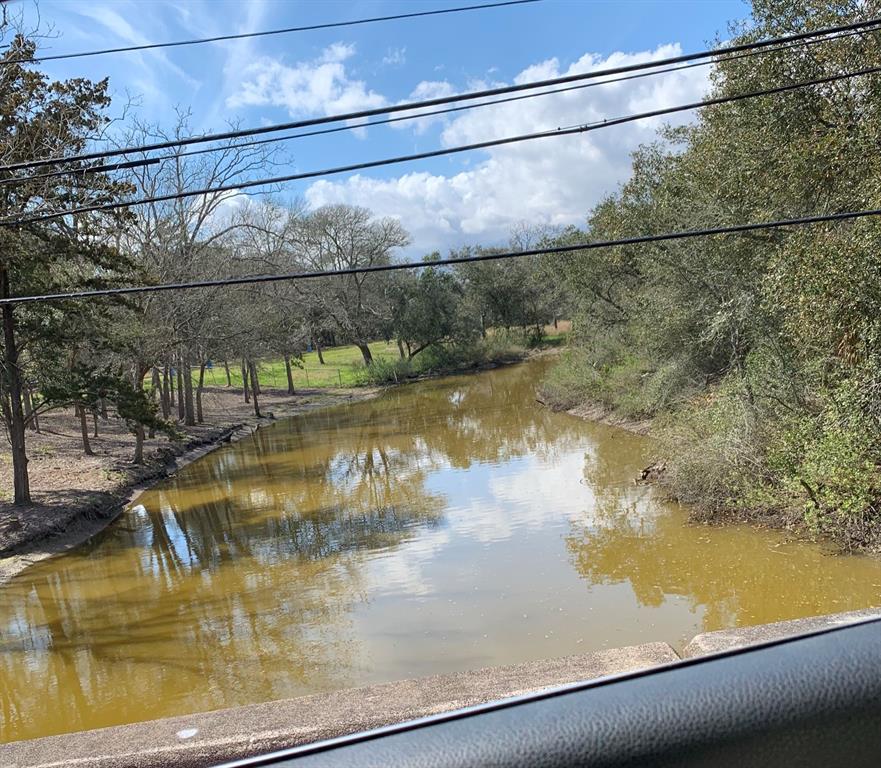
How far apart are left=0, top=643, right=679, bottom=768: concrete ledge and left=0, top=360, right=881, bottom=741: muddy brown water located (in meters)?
3.96

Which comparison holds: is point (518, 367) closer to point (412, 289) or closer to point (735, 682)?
point (412, 289)

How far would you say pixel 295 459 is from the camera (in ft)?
73.6

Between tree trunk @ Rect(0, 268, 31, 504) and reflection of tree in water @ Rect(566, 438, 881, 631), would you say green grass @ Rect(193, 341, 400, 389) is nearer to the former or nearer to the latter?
A: tree trunk @ Rect(0, 268, 31, 504)

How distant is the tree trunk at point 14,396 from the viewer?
13.6 meters

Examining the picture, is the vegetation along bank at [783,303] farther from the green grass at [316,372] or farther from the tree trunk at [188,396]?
the green grass at [316,372]

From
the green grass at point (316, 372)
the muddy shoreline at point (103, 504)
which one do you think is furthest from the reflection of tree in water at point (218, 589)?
the green grass at point (316, 372)

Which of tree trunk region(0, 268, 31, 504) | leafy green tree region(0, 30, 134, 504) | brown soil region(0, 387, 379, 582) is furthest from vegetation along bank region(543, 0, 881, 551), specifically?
tree trunk region(0, 268, 31, 504)

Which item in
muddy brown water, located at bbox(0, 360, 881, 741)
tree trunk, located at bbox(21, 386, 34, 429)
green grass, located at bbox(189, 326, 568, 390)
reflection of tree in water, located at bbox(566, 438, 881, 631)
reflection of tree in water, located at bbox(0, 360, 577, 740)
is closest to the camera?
reflection of tree in water, located at bbox(0, 360, 577, 740)

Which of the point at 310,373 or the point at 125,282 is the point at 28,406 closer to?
the point at 125,282

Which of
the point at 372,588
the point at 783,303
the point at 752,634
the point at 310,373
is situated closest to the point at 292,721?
the point at 752,634

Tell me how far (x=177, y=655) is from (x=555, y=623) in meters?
4.55

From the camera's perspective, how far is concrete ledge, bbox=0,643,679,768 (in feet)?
10.4

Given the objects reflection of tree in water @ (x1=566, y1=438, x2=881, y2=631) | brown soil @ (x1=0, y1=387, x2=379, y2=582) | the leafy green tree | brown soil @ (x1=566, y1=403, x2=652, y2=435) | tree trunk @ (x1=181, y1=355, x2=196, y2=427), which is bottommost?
reflection of tree in water @ (x1=566, y1=438, x2=881, y2=631)

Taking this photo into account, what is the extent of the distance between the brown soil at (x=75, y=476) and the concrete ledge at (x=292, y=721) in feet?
33.9
